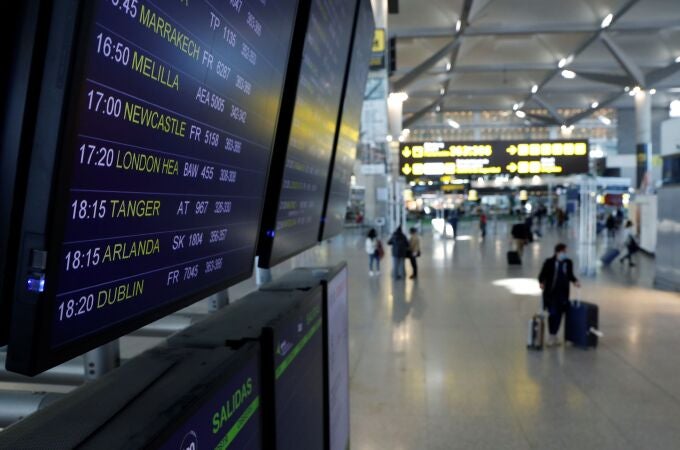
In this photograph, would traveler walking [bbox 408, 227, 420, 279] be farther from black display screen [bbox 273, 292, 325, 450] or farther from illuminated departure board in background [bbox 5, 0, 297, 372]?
illuminated departure board in background [bbox 5, 0, 297, 372]

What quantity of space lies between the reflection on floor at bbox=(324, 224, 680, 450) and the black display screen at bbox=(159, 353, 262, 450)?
12.1ft

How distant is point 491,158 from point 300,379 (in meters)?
21.0

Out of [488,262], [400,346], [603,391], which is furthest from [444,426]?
[488,262]

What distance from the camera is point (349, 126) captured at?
541 cm

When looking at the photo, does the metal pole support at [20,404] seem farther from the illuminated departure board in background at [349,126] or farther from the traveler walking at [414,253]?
the traveler walking at [414,253]

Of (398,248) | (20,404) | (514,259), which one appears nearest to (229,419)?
(20,404)

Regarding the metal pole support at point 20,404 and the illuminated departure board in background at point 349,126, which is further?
the illuminated departure board in background at point 349,126

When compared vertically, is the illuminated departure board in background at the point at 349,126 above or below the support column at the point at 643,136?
below

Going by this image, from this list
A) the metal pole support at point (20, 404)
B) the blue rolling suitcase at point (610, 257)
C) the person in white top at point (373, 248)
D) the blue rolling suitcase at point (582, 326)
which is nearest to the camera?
the metal pole support at point (20, 404)

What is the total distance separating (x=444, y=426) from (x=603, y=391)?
2.29m

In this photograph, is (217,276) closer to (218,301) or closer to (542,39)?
(218,301)

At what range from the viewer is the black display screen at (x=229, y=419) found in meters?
1.48

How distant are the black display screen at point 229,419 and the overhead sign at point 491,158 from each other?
69.7 ft

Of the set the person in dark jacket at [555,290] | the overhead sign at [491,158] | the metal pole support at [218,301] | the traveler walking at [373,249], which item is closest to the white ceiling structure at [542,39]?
the overhead sign at [491,158]
